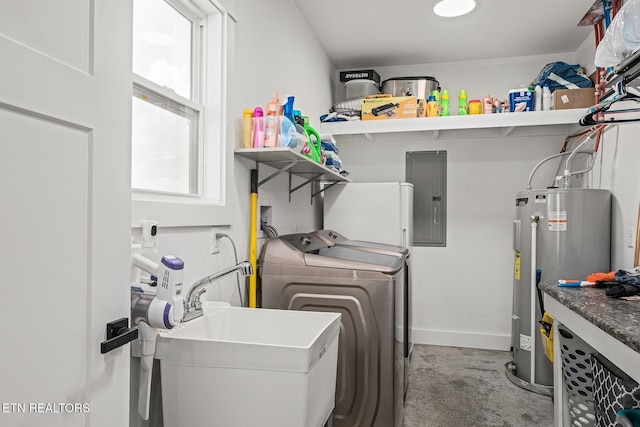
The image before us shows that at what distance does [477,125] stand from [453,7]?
3.39 ft

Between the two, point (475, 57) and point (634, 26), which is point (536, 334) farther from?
point (475, 57)

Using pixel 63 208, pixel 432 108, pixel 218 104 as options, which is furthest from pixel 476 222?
pixel 63 208

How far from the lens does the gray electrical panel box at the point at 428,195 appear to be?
4.04 m

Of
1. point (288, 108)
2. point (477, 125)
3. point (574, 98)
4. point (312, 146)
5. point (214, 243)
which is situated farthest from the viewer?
point (477, 125)

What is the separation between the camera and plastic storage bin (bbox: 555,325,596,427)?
5.66 ft

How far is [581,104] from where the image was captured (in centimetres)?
322

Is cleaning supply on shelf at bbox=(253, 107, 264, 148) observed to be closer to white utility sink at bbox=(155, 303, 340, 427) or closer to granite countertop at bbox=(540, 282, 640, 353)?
white utility sink at bbox=(155, 303, 340, 427)

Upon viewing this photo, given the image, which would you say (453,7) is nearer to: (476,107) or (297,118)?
(476,107)

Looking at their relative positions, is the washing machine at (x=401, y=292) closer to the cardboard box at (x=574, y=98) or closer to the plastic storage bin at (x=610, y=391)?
the plastic storage bin at (x=610, y=391)

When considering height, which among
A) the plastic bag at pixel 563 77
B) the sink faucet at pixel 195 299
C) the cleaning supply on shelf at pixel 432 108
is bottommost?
the sink faucet at pixel 195 299

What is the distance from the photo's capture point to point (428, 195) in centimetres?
407

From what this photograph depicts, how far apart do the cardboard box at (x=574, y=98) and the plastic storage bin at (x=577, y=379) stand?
2.18 meters

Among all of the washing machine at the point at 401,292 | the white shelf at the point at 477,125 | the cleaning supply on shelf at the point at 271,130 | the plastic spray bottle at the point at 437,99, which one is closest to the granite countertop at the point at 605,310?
the washing machine at the point at 401,292

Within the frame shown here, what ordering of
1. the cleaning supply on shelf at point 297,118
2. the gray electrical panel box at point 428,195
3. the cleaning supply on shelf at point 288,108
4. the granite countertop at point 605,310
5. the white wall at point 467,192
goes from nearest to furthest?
the granite countertop at point 605,310 → the cleaning supply on shelf at point 288,108 → the cleaning supply on shelf at point 297,118 → the white wall at point 467,192 → the gray electrical panel box at point 428,195
